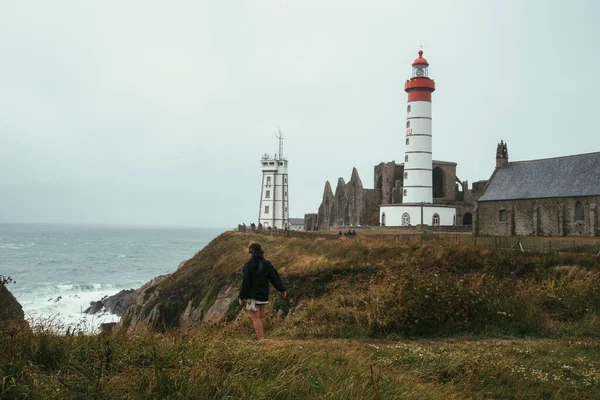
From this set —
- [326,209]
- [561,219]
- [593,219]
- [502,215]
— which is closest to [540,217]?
[561,219]

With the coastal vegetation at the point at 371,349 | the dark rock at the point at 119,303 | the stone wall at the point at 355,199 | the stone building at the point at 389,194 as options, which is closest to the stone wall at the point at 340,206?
the stone building at the point at 389,194

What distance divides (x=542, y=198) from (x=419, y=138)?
15.9 meters

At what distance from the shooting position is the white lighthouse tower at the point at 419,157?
48.4 metres

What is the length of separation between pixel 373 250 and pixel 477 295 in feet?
35.7

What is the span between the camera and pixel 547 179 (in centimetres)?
3525

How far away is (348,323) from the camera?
11.7 meters

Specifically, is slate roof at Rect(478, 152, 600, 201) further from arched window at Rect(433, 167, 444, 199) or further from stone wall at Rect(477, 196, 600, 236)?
arched window at Rect(433, 167, 444, 199)

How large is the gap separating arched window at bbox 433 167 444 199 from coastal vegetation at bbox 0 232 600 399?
118 ft

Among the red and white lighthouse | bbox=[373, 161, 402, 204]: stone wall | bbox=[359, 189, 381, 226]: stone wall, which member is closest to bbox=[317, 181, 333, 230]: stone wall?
bbox=[359, 189, 381, 226]: stone wall

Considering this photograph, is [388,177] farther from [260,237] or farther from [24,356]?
[24,356]

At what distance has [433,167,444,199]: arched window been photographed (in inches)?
2149

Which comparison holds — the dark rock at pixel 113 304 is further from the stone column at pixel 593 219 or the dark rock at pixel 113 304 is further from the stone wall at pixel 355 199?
the stone column at pixel 593 219

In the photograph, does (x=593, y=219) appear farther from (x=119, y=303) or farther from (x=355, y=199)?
(x=119, y=303)

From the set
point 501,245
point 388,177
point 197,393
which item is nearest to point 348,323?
point 197,393
